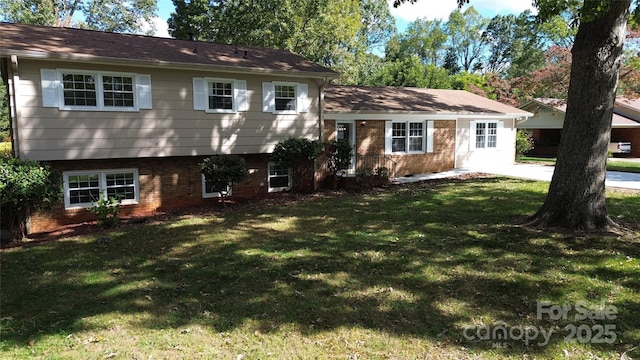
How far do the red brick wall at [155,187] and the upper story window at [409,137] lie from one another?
233 inches

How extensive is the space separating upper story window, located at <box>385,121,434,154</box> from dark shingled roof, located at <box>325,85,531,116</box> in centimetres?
65

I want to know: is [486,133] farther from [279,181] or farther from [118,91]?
[118,91]

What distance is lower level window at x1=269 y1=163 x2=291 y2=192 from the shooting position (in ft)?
43.7

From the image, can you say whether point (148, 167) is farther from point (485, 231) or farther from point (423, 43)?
point (423, 43)

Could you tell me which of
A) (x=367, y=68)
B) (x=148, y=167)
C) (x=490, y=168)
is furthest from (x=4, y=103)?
(x=490, y=168)

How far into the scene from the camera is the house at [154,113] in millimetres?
9469

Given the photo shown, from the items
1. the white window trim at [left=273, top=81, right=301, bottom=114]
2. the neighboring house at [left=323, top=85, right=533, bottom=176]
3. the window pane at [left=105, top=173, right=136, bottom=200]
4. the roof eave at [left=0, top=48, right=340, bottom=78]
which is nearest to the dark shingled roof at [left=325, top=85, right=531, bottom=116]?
the neighboring house at [left=323, top=85, right=533, bottom=176]

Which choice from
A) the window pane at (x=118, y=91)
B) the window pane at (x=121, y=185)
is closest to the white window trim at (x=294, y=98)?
the window pane at (x=118, y=91)

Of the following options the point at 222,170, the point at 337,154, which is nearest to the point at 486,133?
the point at 337,154

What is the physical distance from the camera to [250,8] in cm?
2261

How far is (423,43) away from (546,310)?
49187 millimetres

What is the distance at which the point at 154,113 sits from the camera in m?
10.8

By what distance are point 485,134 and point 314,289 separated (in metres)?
15.7

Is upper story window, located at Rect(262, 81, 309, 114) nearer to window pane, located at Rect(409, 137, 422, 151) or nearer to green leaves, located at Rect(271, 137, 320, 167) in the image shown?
green leaves, located at Rect(271, 137, 320, 167)
